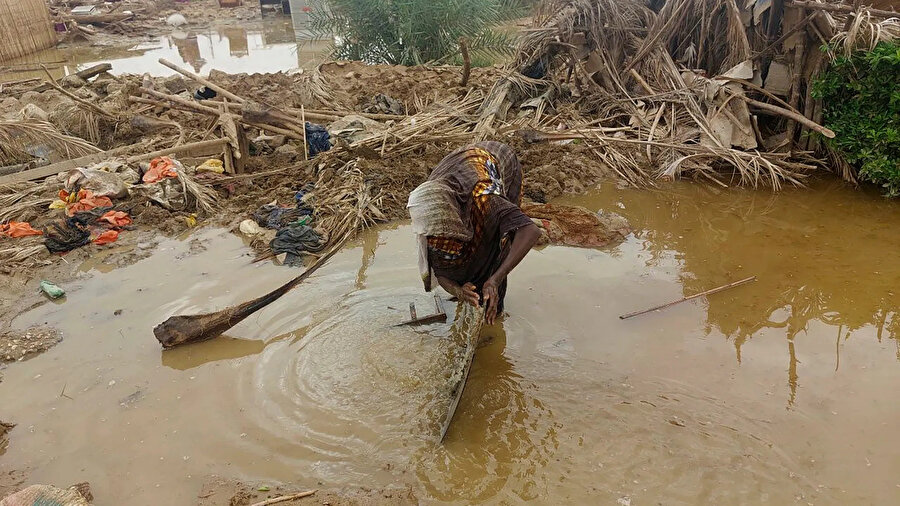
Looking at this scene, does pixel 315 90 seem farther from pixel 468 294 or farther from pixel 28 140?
pixel 468 294

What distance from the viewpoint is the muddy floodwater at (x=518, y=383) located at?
2803mm

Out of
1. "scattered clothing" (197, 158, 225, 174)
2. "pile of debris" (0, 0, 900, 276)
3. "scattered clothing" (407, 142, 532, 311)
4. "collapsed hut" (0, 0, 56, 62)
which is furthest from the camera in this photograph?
"collapsed hut" (0, 0, 56, 62)

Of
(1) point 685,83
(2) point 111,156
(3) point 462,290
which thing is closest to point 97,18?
(2) point 111,156

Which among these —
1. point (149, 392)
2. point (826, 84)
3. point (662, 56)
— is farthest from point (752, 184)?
point (149, 392)

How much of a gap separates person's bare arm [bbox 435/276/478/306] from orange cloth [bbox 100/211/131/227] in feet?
12.1

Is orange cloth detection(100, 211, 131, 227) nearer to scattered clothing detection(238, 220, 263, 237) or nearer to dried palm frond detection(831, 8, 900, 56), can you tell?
scattered clothing detection(238, 220, 263, 237)

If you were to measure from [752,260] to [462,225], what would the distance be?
9.93ft

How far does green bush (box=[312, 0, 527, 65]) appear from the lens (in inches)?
409

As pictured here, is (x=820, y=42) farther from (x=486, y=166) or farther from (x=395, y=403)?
(x=395, y=403)

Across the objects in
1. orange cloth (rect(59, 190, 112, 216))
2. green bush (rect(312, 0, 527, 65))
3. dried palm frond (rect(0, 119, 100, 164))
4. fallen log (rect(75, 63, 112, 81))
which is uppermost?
green bush (rect(312, 0, 527, 65))

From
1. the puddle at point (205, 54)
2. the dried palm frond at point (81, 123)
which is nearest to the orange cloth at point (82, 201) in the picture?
the dried palm frond at point (81, 123)

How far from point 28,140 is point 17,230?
1.97 meters

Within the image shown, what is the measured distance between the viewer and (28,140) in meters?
6.44

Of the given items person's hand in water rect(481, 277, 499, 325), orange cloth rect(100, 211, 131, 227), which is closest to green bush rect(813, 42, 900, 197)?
person's hand in water rect(481, 277, 499, 325)
